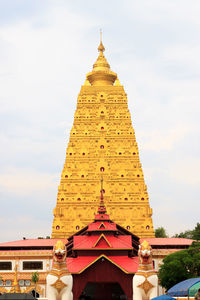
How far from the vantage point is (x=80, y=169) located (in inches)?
3031

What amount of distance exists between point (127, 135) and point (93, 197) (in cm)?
930

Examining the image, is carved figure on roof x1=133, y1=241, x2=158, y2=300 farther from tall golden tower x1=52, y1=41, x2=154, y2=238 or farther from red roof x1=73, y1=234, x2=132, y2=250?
tall golden tower x1=52, y1=41, x2=154, y2=238

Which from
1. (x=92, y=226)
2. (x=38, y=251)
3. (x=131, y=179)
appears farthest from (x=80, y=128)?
(x=92, y=226)

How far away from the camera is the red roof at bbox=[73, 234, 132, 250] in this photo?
5144 centimetres

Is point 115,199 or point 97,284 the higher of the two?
point 115,199

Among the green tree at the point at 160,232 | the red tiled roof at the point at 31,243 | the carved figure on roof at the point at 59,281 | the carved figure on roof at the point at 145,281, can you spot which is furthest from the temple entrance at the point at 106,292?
the green tree at the point at 160,232

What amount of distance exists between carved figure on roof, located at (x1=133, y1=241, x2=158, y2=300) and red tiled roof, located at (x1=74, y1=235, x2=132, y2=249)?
10.7 metres

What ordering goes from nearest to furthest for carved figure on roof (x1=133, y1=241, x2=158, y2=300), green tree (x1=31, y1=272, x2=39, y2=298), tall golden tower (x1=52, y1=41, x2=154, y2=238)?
1. carved figure on roof (x1=133, y1=241, x2=158, y2=300)
2. green tree (x1=31, y1=272, x2=39, y2=298)
3. tall golden tower (x1=52, y1=41, x2=154, y2=238)

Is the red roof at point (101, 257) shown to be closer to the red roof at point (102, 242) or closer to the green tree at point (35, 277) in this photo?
the red roof at point (102, 242)

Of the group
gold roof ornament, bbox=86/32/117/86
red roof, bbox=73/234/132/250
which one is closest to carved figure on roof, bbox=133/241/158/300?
red roof, bbox=73/234/132/250

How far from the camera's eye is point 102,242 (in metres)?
51.8

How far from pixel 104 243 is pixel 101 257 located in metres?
2.76

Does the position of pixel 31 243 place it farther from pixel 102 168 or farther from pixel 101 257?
pixel 101 257

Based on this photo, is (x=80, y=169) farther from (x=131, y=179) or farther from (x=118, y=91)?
(x=118, y=91)
